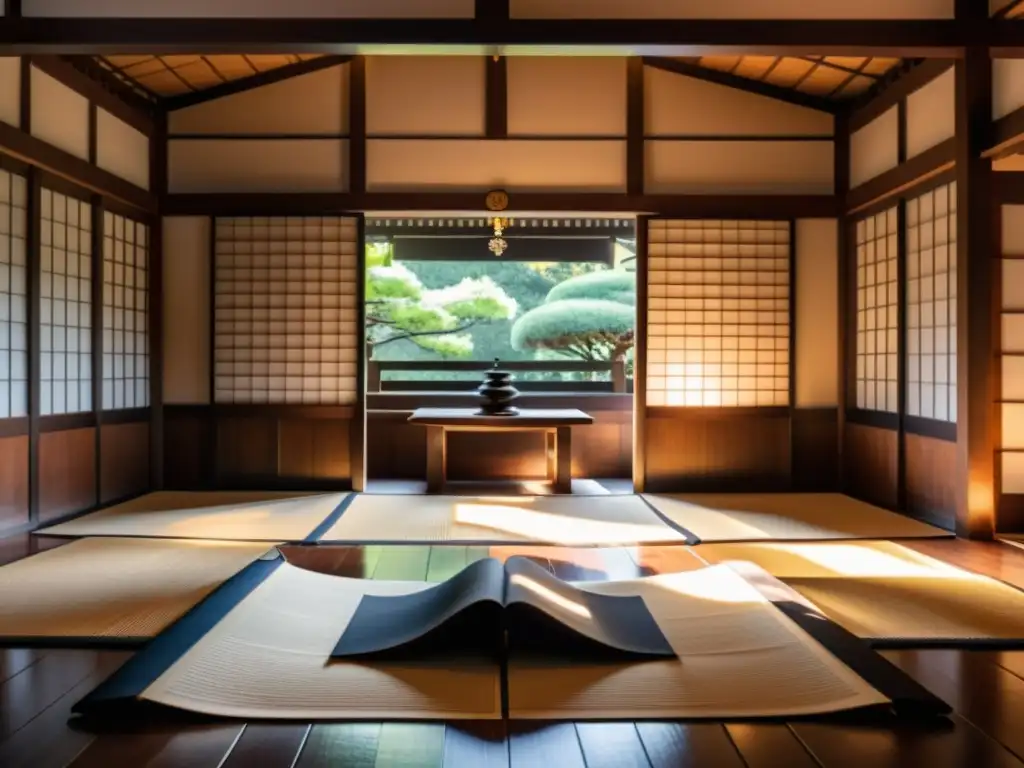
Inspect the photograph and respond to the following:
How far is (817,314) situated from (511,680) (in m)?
4.81

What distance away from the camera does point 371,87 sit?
6.16 meters

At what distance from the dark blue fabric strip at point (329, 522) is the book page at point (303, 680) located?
1.52 metres

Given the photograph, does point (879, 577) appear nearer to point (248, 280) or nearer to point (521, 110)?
point (521, 110)

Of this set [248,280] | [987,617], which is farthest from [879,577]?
[248,280]

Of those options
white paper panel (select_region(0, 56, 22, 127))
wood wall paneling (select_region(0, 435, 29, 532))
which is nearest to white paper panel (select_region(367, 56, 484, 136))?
white paper panel (select_region(0, 56, 22, 127))

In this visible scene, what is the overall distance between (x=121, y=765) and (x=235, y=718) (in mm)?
276

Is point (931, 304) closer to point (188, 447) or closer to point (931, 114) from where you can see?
point (931, 114)

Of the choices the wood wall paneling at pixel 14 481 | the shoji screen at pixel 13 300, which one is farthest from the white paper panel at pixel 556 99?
the wood wall paneling at pixel 14 481

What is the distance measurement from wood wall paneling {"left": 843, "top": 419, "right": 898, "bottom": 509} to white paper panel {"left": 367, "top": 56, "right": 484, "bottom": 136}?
3.43 m

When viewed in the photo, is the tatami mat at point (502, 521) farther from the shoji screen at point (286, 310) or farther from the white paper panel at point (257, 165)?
the white paper panel at point (257, 165)

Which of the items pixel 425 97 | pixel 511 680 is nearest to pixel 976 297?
pixel 511 680

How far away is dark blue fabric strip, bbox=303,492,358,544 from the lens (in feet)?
14.0

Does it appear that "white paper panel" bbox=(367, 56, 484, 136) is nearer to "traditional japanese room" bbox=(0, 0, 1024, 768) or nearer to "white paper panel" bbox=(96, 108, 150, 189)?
"traditional japanese room" bbox=(0, 0, 1024, 768)

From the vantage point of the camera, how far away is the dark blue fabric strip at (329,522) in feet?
14.0
